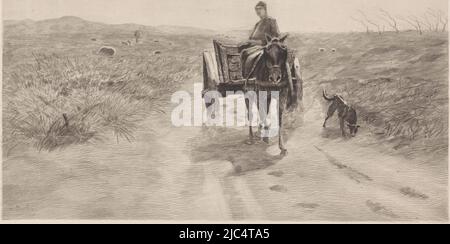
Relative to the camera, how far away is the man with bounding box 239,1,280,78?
5.88 meters

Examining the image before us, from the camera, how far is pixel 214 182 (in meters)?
5.88

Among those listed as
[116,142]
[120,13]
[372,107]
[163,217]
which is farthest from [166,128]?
[372,107]

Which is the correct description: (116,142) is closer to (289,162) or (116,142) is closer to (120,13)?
(120,13)

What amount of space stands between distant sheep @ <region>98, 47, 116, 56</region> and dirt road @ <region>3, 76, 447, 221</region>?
30.6 inches

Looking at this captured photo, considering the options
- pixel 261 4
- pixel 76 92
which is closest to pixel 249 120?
pixel 261 4

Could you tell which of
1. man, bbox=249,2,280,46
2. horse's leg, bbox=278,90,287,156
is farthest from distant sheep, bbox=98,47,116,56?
horse's leg, bbox=278,90,287,156

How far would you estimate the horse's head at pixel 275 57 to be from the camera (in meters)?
5.68

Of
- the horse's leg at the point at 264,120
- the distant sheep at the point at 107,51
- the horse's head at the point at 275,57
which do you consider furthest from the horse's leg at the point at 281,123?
the distant sheep at the point at 107,51

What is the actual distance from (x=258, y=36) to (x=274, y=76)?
0.49 m

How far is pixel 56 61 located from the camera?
236 inches

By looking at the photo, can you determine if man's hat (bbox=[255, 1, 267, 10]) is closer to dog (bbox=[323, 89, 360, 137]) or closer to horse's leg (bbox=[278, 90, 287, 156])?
horse's leg (bbox=[278, 90, 287, 156])

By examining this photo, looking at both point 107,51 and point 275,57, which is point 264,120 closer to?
point 275,57

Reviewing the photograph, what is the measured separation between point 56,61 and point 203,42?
4.99 ft

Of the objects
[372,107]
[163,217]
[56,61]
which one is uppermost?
[56,61]
